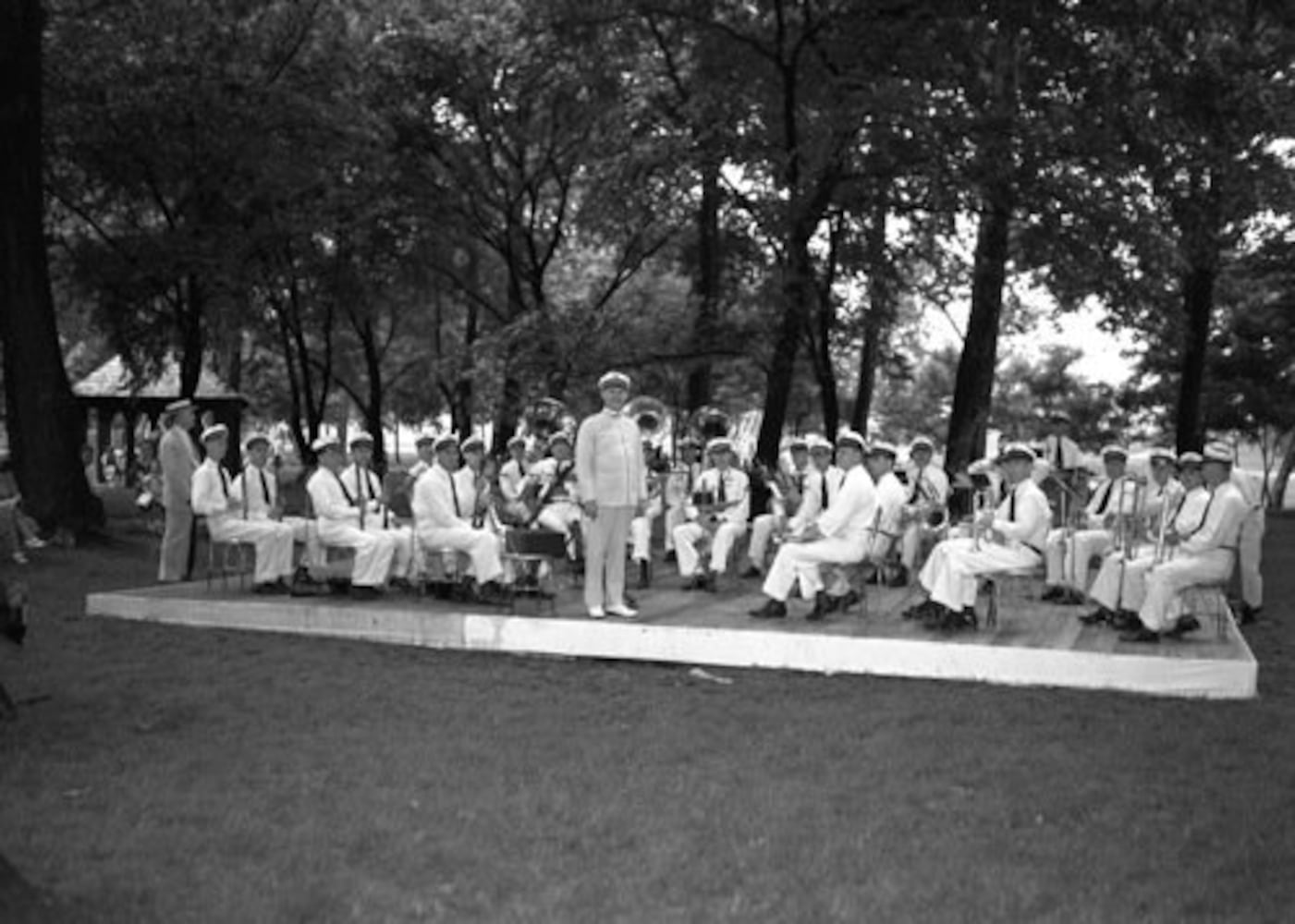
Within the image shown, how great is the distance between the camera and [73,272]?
2794 centimetres

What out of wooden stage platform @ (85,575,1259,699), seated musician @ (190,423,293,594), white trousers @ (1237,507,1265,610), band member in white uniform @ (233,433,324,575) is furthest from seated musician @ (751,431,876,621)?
seated musician @ (190,423,293,594)

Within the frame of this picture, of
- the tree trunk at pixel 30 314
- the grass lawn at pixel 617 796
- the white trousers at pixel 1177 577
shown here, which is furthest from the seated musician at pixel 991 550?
the tree trunk at pixel 30 314

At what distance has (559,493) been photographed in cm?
1648

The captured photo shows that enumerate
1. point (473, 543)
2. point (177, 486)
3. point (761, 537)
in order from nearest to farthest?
point (473, 543), point (177, 486), point (761, 537)

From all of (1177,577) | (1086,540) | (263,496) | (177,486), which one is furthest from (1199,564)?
(177,486)

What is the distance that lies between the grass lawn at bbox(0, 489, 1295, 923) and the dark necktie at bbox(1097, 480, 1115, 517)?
418cm

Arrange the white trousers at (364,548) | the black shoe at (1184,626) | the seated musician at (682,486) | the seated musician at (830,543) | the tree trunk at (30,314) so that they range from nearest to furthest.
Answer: the black shoe at (1184,626)
the seated musician at (830,543)
the white trousers at (364,548)
the seated musician at (682,486)
the tree trunk at (30,314)

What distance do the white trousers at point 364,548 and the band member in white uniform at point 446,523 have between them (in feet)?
1.38

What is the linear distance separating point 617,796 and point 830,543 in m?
5.38

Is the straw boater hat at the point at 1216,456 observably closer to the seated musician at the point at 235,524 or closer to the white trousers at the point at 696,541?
the white trousers at the point at 696,541

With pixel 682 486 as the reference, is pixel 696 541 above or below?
below

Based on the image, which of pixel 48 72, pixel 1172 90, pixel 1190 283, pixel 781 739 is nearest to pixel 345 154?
pixel 48 72

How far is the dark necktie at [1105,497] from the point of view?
14.7 meters

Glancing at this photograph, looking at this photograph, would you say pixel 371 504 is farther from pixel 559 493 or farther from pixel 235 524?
pixel 559 493
